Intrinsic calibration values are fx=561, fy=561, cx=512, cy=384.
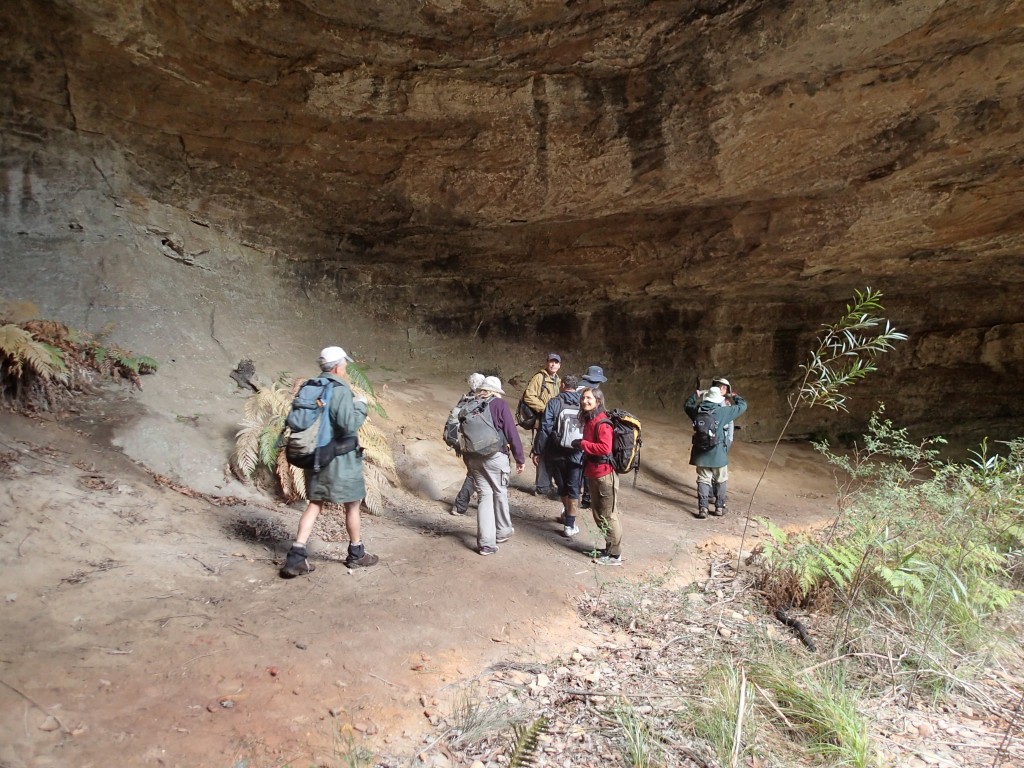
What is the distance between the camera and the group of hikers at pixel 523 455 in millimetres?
4199

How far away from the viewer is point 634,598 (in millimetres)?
4203

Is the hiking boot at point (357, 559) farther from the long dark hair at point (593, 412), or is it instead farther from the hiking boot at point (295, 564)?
the long dark hair at point (593, 412)

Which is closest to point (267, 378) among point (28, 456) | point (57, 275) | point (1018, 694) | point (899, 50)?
point (57, 275)

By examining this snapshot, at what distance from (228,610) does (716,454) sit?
5.61 meters

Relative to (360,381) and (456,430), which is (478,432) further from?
(360,381)

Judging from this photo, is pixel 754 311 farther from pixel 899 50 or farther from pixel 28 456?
pixel 28 456

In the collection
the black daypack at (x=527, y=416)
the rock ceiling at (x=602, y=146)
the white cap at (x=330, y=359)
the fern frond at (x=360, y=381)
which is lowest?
the black daypack at (x=527, y=416)

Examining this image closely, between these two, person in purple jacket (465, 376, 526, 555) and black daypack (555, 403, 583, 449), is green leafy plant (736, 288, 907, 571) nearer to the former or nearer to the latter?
black daypack (555, 403, 583, 449)

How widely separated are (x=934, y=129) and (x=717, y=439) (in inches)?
210

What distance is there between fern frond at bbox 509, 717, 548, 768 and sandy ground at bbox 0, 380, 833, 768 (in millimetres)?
Answer: 471

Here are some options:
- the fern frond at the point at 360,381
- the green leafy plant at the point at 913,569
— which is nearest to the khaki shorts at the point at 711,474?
the green leafy plant at the point at 913,569

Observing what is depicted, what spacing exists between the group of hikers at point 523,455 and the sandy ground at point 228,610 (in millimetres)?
239

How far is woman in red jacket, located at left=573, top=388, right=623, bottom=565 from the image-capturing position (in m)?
4.96

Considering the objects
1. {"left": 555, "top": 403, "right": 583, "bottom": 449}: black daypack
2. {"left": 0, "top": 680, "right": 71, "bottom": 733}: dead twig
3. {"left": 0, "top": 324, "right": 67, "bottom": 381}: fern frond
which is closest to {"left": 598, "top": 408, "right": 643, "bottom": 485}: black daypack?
{"left": 555, "top": 403, "right": 583, "bottom": 449}: black daypack
